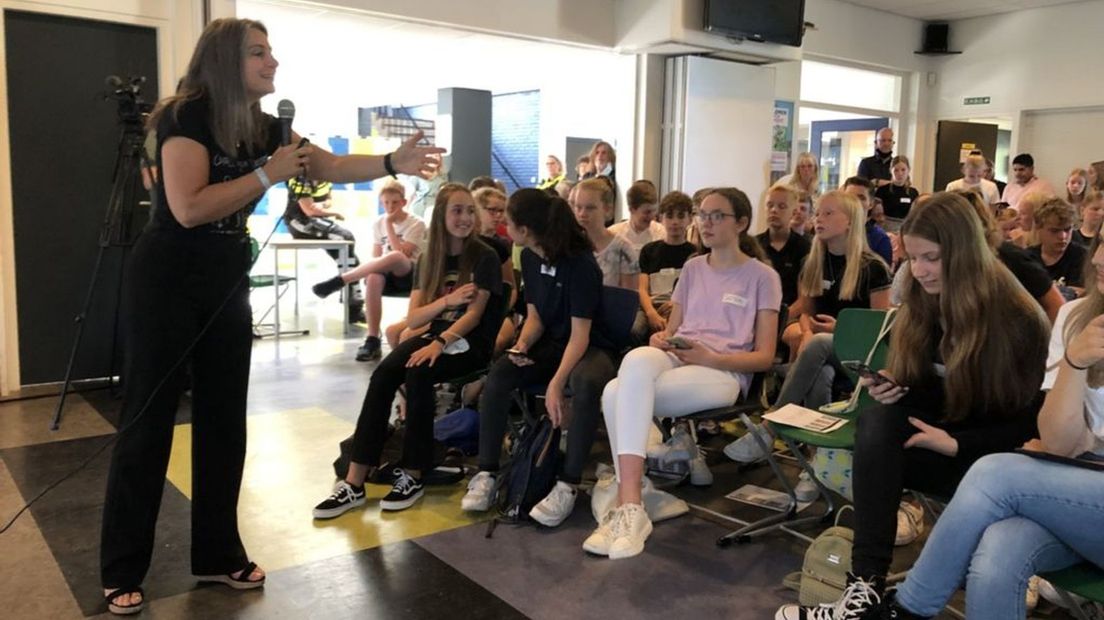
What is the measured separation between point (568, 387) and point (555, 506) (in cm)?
44

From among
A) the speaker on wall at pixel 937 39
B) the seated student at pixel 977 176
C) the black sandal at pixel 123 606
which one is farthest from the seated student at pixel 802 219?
the speaker on wall at pixel 937 39

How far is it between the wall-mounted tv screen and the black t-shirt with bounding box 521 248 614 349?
404cm

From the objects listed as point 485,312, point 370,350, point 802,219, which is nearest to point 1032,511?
point 485,312

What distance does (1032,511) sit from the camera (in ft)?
5.81

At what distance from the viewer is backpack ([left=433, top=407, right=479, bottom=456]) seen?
3760 mm

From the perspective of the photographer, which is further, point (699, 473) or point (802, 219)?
point (802, 219)

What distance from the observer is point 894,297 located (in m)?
3.15

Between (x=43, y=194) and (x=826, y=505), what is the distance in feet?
14.5

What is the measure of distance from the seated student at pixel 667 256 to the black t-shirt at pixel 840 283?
28.3 inches

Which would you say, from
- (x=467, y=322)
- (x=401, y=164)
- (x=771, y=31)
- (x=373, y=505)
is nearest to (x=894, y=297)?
(x=467, y=322)

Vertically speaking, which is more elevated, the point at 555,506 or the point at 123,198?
the point at 123,198

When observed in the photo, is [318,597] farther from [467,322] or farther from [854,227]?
[854,227]

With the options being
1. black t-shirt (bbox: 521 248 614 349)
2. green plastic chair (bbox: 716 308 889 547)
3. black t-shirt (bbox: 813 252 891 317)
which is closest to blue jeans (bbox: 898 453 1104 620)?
green plastic chair (bbox: 716 308 889 547)

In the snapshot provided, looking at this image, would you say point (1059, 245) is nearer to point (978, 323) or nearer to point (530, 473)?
point (978, 323)
